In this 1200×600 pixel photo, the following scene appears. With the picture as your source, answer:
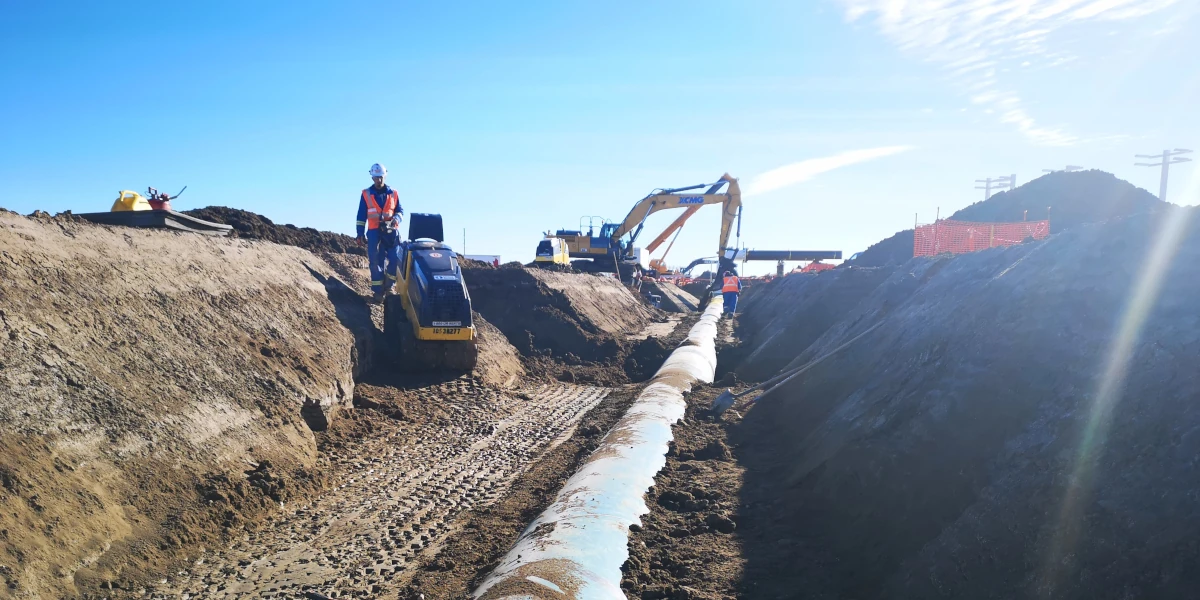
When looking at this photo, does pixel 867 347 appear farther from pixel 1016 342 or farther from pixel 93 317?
pixel 93 317

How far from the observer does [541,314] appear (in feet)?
50.1

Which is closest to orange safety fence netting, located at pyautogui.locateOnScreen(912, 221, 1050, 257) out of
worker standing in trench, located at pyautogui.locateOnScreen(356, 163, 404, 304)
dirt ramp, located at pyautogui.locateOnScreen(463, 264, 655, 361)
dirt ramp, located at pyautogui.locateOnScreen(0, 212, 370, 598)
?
dirt ramp, located at pyautogui.locateOnScreen(463, 264, 655, 361)

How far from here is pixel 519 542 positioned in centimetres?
418

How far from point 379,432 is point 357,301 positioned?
12.7 feet

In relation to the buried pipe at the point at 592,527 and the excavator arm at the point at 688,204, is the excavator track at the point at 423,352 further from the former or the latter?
the excavator arm at the point at 688,204

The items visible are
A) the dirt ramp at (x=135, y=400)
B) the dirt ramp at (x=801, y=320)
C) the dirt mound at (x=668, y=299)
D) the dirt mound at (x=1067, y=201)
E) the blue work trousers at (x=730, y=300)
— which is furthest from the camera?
the dirt mound at (x=668, y=299)

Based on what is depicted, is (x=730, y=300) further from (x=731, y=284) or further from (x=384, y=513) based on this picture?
(x=384, y=513)

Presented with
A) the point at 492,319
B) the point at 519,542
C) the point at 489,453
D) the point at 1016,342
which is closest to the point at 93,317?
the point at 489,453

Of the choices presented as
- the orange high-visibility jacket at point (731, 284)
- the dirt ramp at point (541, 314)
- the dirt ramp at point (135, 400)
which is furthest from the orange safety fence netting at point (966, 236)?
the dirt ramp at point (135, 400)

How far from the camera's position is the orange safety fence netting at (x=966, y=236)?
1733 centimetres

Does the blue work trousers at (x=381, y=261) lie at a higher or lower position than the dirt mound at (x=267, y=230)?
lower

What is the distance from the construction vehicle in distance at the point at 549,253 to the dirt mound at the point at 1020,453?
62.4ft

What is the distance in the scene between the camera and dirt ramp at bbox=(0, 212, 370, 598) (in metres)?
4.08

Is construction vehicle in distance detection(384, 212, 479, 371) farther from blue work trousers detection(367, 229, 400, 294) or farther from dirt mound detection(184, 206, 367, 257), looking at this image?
dirt mound detection(184, 206, 367, 257)
